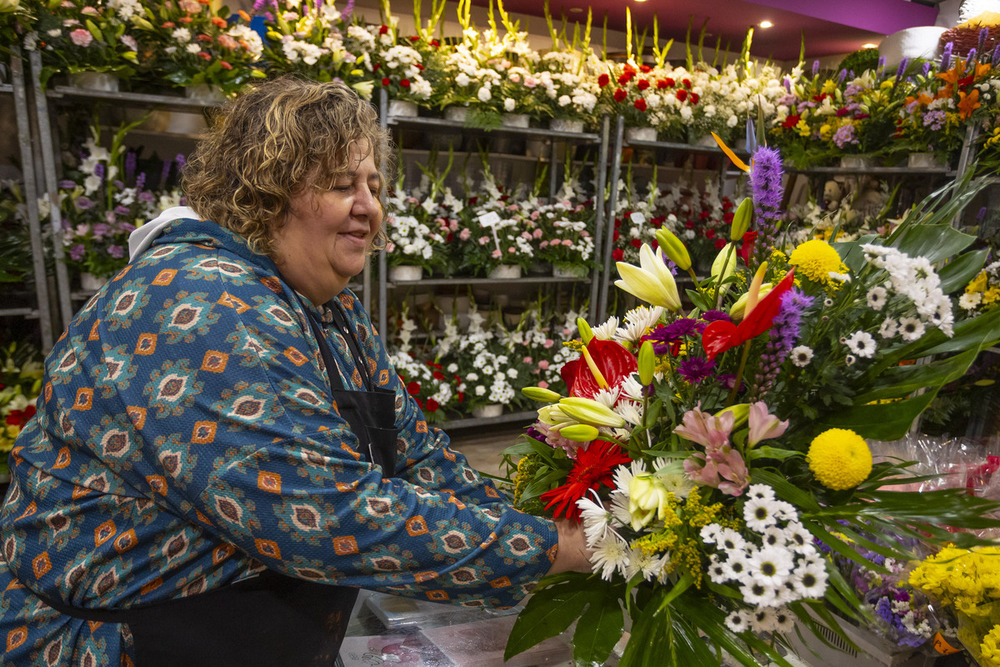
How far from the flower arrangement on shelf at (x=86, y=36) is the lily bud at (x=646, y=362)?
287cm

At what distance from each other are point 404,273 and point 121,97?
151cm

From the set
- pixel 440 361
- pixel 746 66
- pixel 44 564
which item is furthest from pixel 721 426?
pixel 746 66

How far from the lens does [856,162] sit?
3.92 meters

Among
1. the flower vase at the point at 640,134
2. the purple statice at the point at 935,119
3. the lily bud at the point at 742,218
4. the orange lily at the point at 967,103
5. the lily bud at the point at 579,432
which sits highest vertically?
the orange lily at the point at 967,103

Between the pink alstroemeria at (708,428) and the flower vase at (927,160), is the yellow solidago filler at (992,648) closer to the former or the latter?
the pink alstroemeria at (708,428)

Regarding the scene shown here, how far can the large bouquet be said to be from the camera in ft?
2.36

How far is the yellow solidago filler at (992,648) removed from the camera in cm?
92

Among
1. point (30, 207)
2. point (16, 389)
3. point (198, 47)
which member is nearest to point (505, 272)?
point (198, 47)

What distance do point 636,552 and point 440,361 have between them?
3.23 m

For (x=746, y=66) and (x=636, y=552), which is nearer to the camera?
(x=636, y=552)

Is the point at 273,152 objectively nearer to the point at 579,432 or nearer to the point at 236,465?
the point at 236,465

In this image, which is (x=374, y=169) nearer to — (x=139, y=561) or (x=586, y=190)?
(x=139, y=561)

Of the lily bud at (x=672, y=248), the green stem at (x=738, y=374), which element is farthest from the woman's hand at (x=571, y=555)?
the lily bud at (x=672, y=248)

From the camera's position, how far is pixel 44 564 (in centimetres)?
94
